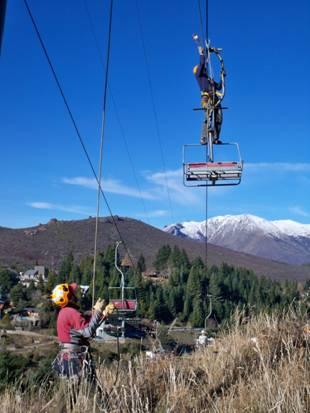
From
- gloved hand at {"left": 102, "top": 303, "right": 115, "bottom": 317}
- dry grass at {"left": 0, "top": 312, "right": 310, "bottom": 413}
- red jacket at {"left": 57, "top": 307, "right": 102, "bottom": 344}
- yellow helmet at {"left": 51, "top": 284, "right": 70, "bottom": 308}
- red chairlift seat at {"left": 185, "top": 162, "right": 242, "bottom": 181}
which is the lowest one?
dry grass at {"left": 0, "top": 312, "right": 310, "bottom": 413}

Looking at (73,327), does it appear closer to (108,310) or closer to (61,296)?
(61,296)

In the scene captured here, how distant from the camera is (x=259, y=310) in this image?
6.83 metres

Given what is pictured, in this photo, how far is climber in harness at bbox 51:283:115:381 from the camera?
16.2ft

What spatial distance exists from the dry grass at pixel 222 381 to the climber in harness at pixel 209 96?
599cm

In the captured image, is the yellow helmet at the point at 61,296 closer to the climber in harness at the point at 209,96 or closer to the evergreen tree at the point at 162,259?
the climber in harness at the point at 209,96

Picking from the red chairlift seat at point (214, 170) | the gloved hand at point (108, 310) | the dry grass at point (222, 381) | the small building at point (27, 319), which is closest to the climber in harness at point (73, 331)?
the gloved hand at point (108, 310)

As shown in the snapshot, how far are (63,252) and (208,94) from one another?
175 m

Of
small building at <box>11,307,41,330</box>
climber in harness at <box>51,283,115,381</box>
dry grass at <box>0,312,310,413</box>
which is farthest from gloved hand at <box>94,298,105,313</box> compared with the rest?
small building at <box>11,307,41,330</box>

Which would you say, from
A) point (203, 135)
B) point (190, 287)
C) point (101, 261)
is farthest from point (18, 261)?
point (203, 135)

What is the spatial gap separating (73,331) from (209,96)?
24.6ft

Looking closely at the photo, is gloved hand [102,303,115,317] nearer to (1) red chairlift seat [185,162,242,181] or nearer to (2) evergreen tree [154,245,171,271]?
(1) red chairlift seat [185,162,242,181]

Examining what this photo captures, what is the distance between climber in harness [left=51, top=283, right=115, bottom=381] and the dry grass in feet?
1.02

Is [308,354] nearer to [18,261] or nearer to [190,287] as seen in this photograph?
[190,287]

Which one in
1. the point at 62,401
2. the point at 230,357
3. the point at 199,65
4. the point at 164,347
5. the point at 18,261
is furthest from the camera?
the point at 18,261
